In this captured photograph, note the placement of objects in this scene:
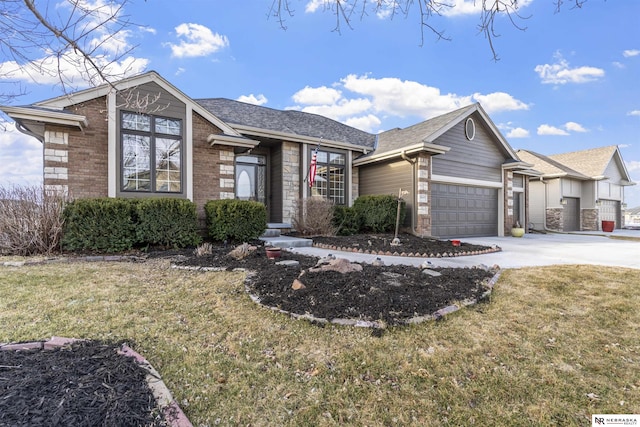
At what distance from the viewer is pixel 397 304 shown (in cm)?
341

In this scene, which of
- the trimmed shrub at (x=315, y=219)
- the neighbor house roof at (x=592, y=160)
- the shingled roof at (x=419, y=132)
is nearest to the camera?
the trimmed shrub at (x=315, y=219)

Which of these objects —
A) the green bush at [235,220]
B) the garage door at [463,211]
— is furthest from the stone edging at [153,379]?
the garage door at [463,211]

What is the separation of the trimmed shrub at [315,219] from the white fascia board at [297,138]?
2.70m

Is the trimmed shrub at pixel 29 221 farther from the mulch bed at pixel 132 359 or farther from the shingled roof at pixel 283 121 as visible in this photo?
the shingled roof at pixel 283 121

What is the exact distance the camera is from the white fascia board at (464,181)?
11.9 metres

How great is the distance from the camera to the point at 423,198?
11.2 meters

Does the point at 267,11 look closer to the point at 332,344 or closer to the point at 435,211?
the point at 332,344

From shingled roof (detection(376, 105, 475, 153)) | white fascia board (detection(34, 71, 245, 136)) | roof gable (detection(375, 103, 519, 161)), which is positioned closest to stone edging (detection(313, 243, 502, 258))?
roof gable (detection(375, 103, 519, 161))

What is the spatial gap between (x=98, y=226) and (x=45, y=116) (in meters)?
3.18

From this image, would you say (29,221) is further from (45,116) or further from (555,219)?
(555,219)

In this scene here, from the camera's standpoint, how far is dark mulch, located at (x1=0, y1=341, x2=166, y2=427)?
162 centimetres

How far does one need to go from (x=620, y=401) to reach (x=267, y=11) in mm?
4572

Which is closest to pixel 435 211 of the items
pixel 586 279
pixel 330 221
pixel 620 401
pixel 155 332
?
pixel 330 221

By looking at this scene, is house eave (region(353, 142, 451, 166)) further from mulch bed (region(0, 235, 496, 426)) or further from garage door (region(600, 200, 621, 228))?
garage door (region(600, 200, 621, 228))
